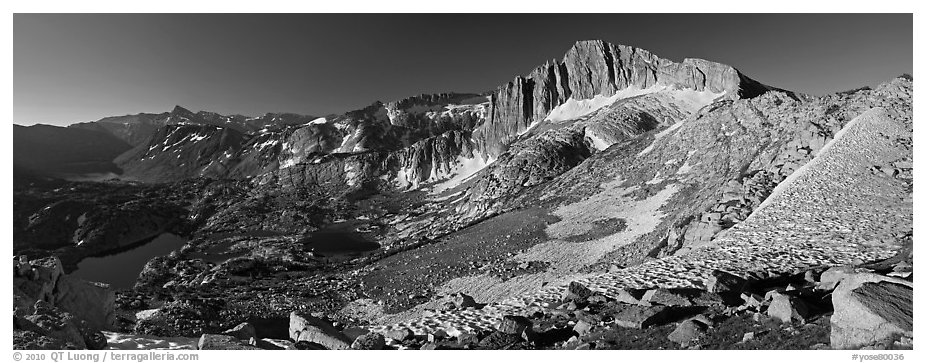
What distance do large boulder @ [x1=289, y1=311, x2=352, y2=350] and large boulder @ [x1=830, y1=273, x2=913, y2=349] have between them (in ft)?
54.0

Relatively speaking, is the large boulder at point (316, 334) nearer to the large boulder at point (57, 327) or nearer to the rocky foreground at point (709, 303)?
the rocky foreground at point (709, 303)

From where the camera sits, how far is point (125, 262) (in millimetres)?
127125

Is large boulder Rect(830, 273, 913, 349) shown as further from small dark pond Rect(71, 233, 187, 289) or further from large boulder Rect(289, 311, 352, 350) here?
small dark pond Rect(71, 233, 187, 289)

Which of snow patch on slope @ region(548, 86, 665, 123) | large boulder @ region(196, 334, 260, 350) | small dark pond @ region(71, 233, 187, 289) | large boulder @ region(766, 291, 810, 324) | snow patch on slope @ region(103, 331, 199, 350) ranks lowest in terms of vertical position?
small dark pond @ region(71, 233, 187, 289)

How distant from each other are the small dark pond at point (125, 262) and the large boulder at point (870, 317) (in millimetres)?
114561

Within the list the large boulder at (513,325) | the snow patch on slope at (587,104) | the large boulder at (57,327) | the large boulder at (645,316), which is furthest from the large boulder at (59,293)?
the snow patch on slope at (587,104)

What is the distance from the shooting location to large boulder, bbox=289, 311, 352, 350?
61.9 feet

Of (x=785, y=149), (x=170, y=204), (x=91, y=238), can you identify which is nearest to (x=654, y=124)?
(x=785, y=149)

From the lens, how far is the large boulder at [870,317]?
12.1 m

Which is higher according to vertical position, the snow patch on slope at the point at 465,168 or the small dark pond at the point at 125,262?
the snow patch on slope at the point at 465,168

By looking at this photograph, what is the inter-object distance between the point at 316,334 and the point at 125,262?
13999 centimetres

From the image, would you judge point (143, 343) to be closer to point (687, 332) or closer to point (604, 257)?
point (687, 332)

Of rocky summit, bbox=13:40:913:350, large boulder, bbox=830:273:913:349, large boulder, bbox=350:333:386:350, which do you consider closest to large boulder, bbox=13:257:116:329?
rocky summit, bbox=13:40:913:350

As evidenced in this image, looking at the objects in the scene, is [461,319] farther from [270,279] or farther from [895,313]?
[270,279]
